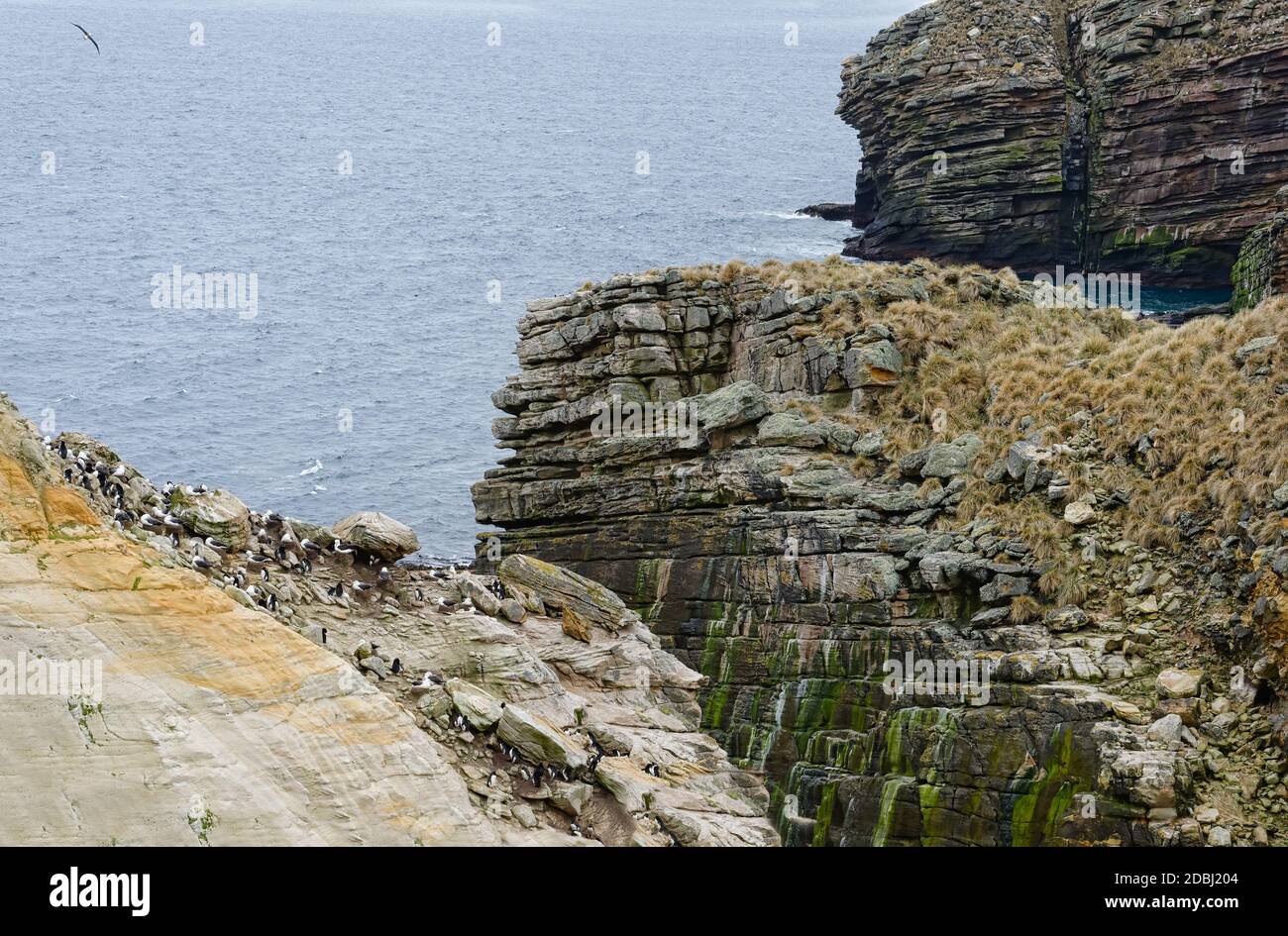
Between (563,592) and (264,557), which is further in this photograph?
(563,592)

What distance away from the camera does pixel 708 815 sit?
28.7 metres

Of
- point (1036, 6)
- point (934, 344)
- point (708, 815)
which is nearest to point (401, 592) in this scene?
point (708, 815)

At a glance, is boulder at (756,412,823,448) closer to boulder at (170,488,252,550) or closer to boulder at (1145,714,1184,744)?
boulder at (1145,714,1184,744)

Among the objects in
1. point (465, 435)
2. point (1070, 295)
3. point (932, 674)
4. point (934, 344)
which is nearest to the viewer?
point (932, 674)

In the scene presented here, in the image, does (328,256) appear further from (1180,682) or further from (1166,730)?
(1166,730)

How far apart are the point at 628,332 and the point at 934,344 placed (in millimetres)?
10057

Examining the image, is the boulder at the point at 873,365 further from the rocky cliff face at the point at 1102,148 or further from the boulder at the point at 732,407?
the rocky cliff face at the point at 1102,148

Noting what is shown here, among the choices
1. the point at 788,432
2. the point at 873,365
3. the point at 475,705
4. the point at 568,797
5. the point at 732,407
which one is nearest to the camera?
the point at 568,797

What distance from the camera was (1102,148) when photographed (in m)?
120

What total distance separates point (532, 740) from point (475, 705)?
1.20m

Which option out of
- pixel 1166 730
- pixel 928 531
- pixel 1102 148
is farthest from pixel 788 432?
pixel 1102 148

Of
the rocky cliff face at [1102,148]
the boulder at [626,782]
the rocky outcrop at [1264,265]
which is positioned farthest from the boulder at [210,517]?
the rocky cliff face at [1102,148]
